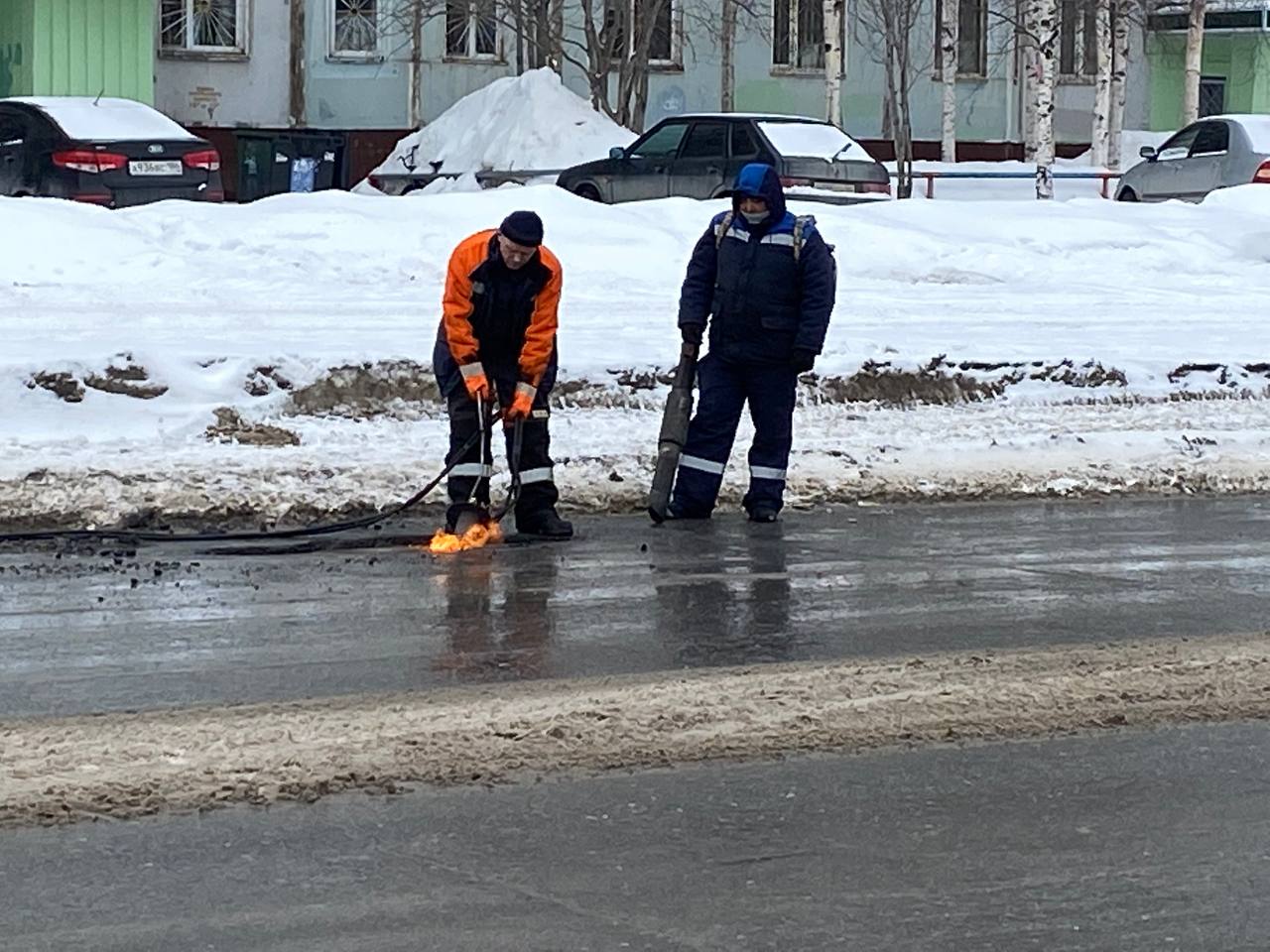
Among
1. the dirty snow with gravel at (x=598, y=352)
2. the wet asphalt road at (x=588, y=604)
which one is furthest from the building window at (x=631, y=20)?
the wet asphalt road at (x=588, y=604)

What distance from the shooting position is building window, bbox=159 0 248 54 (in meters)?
34.5

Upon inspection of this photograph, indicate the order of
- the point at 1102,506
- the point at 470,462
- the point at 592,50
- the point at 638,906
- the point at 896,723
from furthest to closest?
the point at 592,50 → the point at 1102,506 → the point at 470,462 → the point at 896,723 → the point at 638,906

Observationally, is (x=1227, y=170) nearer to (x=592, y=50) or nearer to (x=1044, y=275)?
(x=1044, y=275)

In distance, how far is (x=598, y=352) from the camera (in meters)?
15.1

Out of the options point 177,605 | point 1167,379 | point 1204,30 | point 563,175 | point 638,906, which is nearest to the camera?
point 638,906

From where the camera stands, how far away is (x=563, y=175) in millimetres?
25953

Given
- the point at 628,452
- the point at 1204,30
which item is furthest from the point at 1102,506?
the point at 1204,30

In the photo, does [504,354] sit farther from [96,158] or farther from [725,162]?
[725,162]

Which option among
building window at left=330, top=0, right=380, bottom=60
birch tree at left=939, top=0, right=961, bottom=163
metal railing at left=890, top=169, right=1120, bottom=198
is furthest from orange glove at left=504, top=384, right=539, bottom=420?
birch tree at left=939, top=0, right=961, bottom=163

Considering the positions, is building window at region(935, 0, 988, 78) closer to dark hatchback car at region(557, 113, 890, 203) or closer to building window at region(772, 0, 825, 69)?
building window at region(772, 0, 825, 69)

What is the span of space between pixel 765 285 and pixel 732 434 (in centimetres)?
81

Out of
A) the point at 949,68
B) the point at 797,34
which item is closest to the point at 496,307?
the point at 949,68

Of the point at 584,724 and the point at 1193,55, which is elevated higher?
the point at 1193,55

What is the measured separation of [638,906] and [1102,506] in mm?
7328
